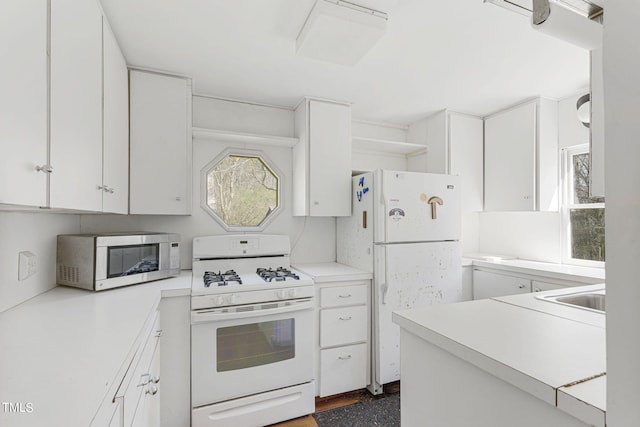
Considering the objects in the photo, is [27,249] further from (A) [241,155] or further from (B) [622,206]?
(B) [622,206]

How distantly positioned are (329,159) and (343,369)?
1.69 metres

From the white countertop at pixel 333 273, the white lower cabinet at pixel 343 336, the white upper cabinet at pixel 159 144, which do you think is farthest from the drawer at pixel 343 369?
the white upper cabinet at pixel 159 144

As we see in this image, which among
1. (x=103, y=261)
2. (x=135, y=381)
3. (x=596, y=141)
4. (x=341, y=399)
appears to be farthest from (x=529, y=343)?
(x=103, y=261)

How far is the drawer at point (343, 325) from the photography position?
2.19 metres

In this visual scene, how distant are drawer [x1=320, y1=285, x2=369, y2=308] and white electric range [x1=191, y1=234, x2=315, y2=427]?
0.46 feet

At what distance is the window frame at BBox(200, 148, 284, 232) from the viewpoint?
2.54 m

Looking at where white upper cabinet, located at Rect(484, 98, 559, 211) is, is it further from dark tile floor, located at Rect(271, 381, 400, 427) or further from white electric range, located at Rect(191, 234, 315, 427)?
white electric range, located at Rect(191, 234, 315, 427)

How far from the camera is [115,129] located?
1.71 metres

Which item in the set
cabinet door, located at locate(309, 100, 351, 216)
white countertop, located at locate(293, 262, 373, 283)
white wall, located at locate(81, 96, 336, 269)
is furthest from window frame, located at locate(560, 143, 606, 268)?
white wall, located at locate(81, 96, 336, 269)

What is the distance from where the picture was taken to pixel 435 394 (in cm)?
104

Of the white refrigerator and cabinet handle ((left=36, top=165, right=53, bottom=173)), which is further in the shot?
the white refrigerator

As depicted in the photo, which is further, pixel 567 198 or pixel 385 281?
pixel 567 198

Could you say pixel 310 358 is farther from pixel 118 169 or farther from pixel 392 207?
pixel 118 169

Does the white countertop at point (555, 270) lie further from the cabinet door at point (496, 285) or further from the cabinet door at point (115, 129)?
the cabinet door at point (115, 129)
